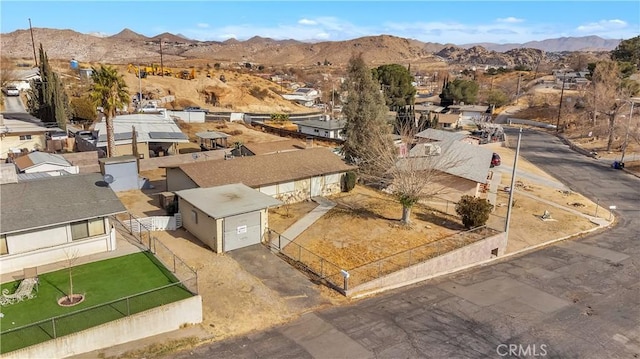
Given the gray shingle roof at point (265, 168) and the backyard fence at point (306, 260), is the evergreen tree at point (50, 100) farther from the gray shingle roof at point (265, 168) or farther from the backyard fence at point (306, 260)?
the backyard fence at point (306, 260)

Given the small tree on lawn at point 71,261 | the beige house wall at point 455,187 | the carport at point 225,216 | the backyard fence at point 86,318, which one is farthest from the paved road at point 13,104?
the beige house wall at point 455,187

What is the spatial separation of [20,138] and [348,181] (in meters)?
34.4

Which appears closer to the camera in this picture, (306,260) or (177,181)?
(306,260)

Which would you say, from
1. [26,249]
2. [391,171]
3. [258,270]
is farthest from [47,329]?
[391,171]

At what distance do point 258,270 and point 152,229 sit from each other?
348 inches

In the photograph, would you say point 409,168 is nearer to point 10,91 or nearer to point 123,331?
point 123,331

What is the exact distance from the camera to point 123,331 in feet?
55.7

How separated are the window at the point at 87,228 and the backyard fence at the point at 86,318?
658cm

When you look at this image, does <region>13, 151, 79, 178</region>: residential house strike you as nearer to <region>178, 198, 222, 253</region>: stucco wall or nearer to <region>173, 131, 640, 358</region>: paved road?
<region>178, 198, 222, 253</region>: stucco wall

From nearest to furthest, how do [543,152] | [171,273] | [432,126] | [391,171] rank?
[171,273] → [391,171] → [543,152] → [432,126]

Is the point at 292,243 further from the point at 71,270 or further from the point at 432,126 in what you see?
the point at 432,126

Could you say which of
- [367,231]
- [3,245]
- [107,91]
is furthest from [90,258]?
[107,91]

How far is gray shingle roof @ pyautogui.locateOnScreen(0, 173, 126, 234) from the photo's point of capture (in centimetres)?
2130

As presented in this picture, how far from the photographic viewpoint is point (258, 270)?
2372 centimetres
